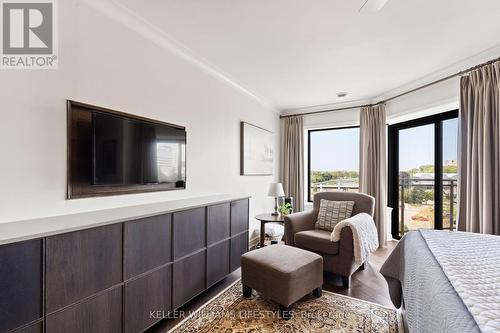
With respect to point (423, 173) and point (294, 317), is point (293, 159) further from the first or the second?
point (294, 317)

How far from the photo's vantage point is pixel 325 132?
16.1ft

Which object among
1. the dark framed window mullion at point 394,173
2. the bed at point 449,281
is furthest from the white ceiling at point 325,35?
the bed at point 449,281

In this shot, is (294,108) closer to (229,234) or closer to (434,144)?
(434,144)

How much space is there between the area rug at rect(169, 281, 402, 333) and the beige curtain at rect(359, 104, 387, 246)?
6.70 feet

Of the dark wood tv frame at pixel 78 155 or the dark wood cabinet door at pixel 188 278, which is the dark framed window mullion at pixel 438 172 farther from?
the dark wood tv frame at pixel 78 155

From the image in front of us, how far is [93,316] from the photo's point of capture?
4.52 feet

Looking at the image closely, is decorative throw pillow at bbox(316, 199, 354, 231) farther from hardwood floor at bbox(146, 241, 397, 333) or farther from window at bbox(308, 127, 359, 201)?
window at bbox(308, 127, 359, 201)

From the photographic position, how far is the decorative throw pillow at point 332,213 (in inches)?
Result: 119

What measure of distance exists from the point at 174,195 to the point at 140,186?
0.44 metres

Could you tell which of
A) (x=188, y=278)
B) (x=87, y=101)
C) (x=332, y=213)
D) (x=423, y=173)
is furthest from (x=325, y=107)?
(x=87, y=101)

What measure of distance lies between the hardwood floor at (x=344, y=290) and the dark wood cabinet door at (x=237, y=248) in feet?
0.54

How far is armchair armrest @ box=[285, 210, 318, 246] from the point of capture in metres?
2.98

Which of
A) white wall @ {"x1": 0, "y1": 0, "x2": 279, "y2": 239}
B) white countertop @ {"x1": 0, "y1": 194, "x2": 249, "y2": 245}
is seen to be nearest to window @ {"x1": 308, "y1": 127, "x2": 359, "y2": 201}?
white wall @ {"x1": 0, "y1": 0, "x2": 279, "y2": 239}

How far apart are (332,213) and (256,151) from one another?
1.54 m
